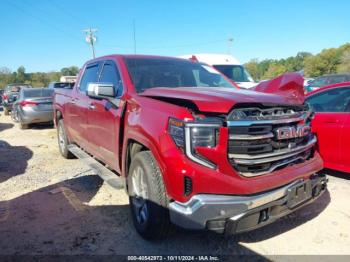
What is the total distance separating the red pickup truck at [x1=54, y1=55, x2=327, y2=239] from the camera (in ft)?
9.32

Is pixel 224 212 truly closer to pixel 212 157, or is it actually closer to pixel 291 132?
pixel 212 157

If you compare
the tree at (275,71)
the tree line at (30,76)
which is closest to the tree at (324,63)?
the tree at (275,71)

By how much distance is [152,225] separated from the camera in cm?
329

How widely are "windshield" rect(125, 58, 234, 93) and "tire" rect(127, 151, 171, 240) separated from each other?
3.23 ft

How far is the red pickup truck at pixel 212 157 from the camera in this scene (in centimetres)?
284

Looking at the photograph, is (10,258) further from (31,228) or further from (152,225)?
(152,225)

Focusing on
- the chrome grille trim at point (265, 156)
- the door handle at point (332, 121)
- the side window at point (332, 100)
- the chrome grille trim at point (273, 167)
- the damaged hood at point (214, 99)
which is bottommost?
the chrome grille trim at point (273, 167)

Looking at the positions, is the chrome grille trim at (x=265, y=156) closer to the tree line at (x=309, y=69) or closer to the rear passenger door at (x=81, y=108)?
the rear passenger door at (x=81, y=108)

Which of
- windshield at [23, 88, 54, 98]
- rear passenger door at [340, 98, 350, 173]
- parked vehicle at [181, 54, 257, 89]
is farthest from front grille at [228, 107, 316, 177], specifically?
windshield at [23, 88, 54, 98]

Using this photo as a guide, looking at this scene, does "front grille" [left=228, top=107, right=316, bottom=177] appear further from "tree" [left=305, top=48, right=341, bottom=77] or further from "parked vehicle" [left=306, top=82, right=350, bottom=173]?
"tree" [left=305, top=48, right=341, bottom=77]

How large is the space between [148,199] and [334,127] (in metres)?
3.17

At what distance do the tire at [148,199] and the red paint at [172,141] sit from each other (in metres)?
0.13

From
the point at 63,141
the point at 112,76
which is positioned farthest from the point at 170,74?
the point at 63,141

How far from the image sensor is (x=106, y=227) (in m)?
3.91
